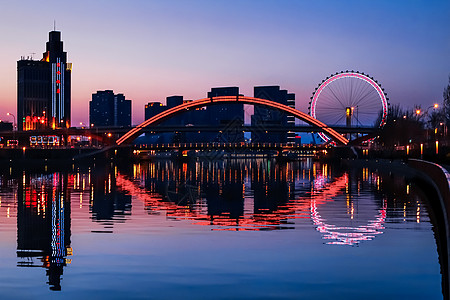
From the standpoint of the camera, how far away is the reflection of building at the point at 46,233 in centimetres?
1692

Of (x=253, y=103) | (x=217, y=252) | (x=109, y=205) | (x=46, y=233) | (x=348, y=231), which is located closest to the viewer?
(x=217, y=252)

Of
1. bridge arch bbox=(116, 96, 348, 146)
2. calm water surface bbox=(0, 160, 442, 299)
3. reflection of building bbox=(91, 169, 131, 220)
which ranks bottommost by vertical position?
calm water surface bbox=(0, 160, 442, 299)

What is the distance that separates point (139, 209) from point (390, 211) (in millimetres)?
12390

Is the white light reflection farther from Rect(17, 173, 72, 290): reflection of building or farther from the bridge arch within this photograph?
the bridge arch

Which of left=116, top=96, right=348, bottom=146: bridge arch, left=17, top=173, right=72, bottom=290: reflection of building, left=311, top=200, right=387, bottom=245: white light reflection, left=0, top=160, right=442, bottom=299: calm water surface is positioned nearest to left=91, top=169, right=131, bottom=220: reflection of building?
left=0, top=160, right=442, bottom=299: calm water surface

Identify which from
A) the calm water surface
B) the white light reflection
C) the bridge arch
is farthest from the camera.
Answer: the bridge arch

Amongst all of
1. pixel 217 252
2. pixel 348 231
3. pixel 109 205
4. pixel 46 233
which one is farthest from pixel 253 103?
pixel 217 252

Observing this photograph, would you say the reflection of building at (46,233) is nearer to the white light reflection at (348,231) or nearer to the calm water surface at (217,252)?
the calm water surface at (217,252)

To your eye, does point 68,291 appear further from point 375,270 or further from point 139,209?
point 139,209

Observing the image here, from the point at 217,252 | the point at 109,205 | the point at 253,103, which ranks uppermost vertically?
the point at 253,103

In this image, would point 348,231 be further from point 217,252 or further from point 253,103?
point 253,103

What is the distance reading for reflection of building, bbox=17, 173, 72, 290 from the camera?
1692cm

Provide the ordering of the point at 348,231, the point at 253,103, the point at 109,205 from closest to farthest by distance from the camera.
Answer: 1. the point at 348,231
2. the point at 109,205
3. the point at 253,103

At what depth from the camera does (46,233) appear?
22.8 meters
